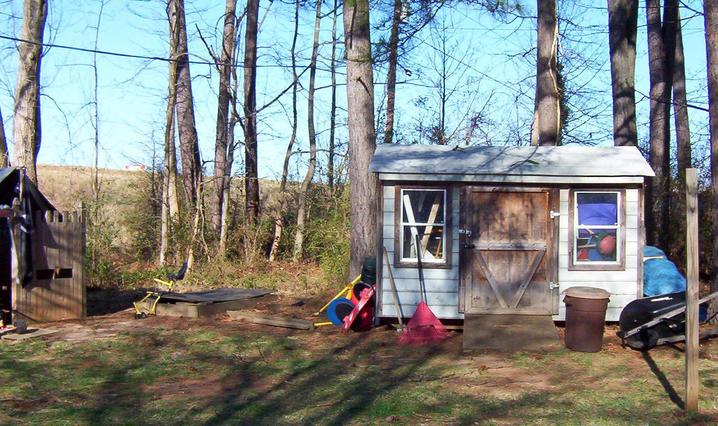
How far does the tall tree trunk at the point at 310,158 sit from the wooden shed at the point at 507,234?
28.4ft

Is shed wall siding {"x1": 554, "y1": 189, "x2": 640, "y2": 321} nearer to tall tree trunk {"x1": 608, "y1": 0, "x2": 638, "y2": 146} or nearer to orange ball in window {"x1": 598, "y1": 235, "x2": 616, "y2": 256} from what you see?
orange ball in window {"x1": 598, "y1": 235, "x2": 616, "y2": 256}

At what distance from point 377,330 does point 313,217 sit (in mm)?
9573

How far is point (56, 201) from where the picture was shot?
21.5m

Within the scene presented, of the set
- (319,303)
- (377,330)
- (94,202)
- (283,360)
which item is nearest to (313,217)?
(94,202)

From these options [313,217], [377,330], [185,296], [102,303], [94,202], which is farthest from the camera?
[313,217]

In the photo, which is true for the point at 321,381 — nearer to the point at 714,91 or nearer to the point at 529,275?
the point at 529,275

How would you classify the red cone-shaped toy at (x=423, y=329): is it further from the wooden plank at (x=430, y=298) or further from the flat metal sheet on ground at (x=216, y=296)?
the flat metal sheet on ground at (x=216, y=296)

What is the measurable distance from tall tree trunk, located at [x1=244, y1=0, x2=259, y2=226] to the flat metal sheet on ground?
5430 mm

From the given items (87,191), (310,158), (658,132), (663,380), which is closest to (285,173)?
(310,158)

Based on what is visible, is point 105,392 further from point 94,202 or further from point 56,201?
point 56,201

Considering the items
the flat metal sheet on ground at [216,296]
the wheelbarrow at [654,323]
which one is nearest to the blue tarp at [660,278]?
the wheelbarrow at [654,323]

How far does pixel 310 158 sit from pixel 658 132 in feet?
28.8

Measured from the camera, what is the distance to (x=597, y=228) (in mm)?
10320

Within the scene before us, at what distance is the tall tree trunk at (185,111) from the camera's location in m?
19.0
